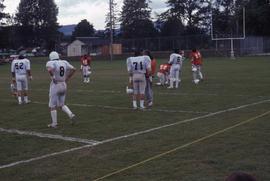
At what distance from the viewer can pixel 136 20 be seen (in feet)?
399

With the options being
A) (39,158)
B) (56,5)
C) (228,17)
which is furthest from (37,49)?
(39,158)

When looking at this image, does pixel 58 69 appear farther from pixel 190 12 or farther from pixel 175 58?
pixel 190 12

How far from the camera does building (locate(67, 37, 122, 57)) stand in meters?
91.7

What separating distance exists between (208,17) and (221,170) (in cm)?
11000

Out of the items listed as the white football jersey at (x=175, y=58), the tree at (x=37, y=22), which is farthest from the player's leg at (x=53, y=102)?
the tree at (x=37, y=22)

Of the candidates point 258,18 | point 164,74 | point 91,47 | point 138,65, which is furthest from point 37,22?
point 138,65

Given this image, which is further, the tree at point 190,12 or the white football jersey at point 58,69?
the tree at point 190,12

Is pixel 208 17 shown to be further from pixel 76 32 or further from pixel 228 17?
pixel 76 32

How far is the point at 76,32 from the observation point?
152125mm

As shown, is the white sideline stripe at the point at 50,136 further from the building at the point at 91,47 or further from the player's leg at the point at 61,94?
the building at the point at 91,47

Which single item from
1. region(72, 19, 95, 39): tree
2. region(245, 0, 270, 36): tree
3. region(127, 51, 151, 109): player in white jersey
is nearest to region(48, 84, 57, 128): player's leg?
region(127, 51, 151, 109): player in white jersey

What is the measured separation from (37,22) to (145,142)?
122 meters

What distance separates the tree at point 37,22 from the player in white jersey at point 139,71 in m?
108

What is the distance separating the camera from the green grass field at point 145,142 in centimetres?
870
